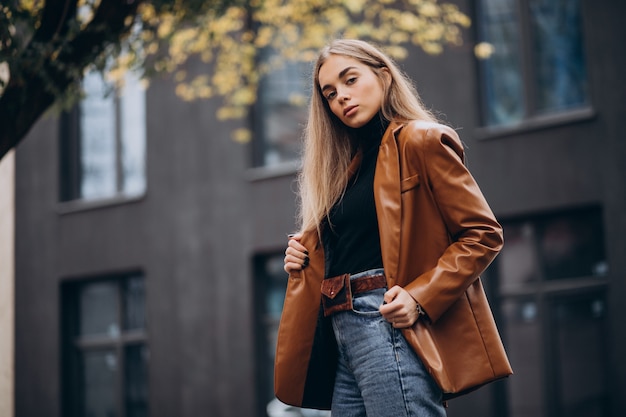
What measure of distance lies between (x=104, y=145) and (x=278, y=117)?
343cm

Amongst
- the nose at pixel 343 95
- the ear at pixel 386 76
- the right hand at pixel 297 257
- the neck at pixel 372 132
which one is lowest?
the right hand at pixel 297 257

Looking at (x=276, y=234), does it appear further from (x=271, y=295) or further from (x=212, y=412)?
(x=212, y=412)

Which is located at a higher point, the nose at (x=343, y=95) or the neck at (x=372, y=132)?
the nose at (x=343, y=95)

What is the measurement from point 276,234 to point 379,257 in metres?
9.71

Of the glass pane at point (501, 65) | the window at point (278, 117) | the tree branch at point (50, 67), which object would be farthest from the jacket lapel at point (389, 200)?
the window at point (278, 117)

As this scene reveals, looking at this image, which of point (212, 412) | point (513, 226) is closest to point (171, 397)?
point (212, 412)

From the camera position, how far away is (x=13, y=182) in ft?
51.3

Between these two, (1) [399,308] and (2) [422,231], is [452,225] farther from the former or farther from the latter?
(1) [399,308]

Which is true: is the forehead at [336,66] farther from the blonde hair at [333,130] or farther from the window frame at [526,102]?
the window frame at [526,102]

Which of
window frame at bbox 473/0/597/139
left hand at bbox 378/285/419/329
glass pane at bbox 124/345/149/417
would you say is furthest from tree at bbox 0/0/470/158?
glass pane at bbox 124/345/149/417

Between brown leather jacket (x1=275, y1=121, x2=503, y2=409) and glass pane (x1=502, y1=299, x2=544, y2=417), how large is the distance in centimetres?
785

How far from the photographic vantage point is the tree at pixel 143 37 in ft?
19.1

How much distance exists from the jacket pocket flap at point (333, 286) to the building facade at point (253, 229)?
7.60 meters

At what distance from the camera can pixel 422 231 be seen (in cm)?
311
